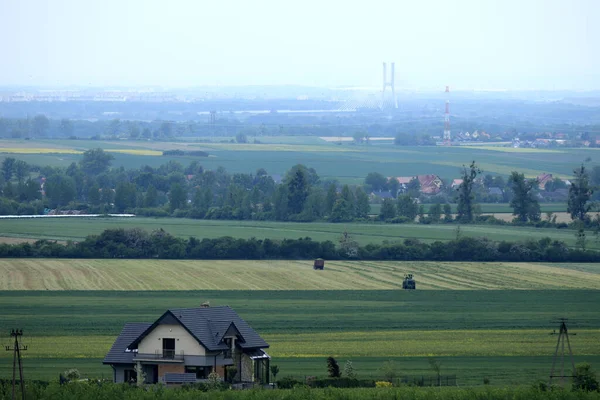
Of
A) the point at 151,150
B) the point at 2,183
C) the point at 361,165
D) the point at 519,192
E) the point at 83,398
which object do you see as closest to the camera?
the point at 83,398

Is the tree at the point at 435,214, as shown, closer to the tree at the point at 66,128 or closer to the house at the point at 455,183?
the house at the point at 455,183

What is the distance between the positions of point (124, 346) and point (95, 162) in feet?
292

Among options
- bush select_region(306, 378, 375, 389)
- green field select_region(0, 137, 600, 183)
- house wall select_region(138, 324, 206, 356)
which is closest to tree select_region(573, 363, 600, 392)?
bush select_region(306, 378, 375, 389)

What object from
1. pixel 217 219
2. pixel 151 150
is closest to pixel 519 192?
pixel 217 219

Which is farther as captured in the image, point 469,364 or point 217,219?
point 217,219

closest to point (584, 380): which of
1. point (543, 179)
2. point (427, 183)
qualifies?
point (427, 183)

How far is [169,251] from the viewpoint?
208 feet

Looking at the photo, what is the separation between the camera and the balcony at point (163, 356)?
32.9 metres

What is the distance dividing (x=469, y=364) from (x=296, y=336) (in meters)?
6.53

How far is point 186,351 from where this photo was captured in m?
33.0

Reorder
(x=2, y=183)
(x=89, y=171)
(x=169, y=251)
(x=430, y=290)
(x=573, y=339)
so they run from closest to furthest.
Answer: (x=573, y=339)
(x=430, y=290)
(x=169, y=251)
(x=2, y=183)
(x=89, y=171)

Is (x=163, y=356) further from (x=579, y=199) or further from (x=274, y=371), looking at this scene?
(x=579, y=199)

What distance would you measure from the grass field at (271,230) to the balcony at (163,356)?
120 ft

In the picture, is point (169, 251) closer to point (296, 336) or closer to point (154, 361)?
point (296, 336)
